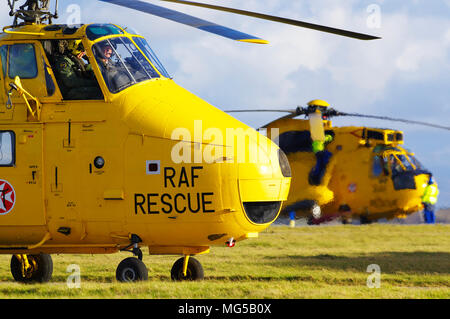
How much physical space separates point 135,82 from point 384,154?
1994cm

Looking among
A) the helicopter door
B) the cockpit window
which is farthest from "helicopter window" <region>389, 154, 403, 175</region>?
the helicopter door

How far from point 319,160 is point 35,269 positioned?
18.2 m

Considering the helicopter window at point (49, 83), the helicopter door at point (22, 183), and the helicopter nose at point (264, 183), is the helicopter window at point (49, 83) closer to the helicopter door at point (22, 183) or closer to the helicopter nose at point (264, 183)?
the helicopter door at point (22, 183)

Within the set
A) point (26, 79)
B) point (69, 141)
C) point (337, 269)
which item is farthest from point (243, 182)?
point (337, 269)

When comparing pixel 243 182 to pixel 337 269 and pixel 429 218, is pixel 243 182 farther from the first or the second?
pixel 429 218

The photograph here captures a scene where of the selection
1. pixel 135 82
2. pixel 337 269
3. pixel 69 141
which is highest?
pixel 135 82

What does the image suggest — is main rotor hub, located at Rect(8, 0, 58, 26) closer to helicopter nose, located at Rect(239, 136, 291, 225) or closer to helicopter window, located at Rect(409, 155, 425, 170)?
helicopter nose, located at Rect(239, 136, 291, 225)

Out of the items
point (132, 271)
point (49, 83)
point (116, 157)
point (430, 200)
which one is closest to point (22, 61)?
point (49, 83)

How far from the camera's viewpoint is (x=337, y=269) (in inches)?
631

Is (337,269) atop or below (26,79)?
below

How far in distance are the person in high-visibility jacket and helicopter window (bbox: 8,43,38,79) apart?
21959mm

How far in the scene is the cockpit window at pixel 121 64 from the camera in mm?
12227

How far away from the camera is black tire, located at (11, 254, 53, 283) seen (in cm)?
1398

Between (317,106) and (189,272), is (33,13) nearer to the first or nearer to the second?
(189,272)
